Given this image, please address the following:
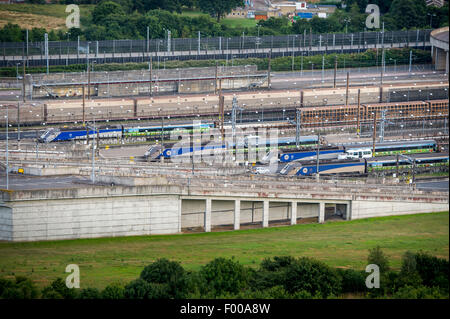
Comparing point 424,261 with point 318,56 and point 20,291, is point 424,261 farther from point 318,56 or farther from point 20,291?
point 318,56

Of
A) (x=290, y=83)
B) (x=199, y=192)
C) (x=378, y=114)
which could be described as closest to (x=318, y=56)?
(x=290, y=83)

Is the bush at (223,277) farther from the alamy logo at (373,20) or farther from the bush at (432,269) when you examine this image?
the alamy logo at (373,20)

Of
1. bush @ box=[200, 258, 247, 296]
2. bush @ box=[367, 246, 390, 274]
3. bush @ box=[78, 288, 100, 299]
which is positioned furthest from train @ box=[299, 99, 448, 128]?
bush @ box=[78, 288, 100, 299]

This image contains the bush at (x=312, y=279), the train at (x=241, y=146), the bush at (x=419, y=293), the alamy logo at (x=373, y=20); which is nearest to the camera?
the bush at (x=419, y=293)

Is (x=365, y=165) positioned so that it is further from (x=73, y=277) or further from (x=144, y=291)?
(x=144, y=291)

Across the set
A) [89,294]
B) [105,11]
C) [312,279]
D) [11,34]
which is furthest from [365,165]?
[105,11]

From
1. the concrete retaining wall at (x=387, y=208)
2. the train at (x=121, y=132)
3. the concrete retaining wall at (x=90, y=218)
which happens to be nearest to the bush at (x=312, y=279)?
the concrete retaining wall at (x=90, y=218)

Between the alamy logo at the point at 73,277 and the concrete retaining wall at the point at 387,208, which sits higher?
the concrete retaining wall at the point at 387,208
